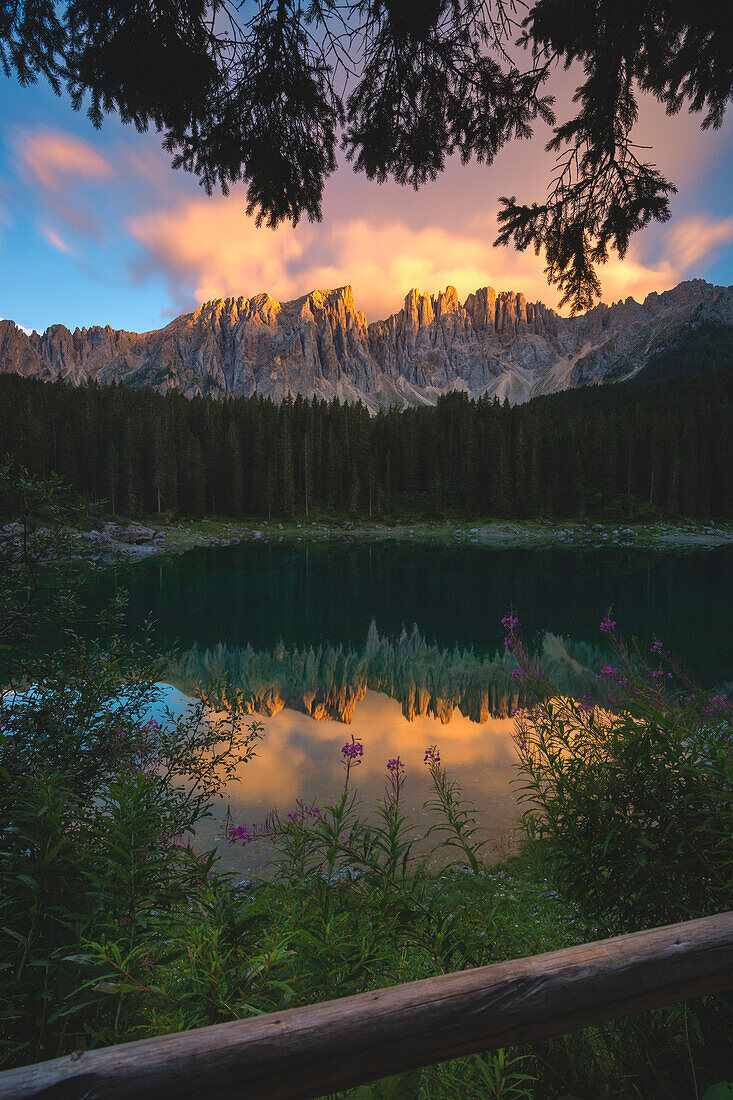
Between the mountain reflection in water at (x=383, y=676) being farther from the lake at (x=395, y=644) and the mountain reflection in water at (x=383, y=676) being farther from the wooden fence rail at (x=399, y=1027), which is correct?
Answer: the wooden fence rail at (x=399, y=1027)

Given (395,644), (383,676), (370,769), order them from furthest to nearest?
1. (395,644)
2. (383,676)
3. (370,769)

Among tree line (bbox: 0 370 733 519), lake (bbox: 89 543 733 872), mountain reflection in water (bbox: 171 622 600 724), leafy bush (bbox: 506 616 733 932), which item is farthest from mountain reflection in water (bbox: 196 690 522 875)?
tree line (bbox: 0 370 733 519)

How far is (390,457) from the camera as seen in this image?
283 feet

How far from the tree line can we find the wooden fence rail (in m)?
70.1

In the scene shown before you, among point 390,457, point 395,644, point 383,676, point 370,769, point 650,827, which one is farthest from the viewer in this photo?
point 390,457

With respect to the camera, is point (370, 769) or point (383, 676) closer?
point (370, 769)

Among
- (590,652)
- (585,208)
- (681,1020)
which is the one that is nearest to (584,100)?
(585,208)

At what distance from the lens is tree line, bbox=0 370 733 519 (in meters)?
68.4

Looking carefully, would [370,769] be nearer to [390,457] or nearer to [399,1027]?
[399,1027]

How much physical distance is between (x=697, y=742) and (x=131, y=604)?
94.6 feet

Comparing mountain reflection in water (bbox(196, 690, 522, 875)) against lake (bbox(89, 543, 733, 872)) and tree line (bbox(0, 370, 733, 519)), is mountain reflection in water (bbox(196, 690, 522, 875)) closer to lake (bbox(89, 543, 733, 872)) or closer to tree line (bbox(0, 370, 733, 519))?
lake (bbox(89, 543, 733, 872))

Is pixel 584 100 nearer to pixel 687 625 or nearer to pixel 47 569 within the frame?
pixel 47 569

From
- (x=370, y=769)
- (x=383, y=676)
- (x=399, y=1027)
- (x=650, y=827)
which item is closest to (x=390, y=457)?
(x=383, y=676)

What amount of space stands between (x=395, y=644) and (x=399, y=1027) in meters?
22.3
